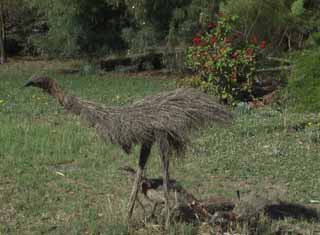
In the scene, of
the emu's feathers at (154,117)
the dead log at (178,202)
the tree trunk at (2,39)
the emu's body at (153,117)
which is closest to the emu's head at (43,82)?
the emu's body at (153,117)

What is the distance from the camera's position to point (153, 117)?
507cm

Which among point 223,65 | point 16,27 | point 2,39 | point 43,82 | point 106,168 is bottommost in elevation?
point 2,39

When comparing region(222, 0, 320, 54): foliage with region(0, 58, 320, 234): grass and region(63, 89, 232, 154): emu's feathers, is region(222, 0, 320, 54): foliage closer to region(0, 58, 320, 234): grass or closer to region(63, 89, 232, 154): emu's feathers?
region(0, 58, 320, 234): grass

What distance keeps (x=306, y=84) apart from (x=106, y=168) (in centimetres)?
560

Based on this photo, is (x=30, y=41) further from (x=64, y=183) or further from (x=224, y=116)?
(x=224, y=116)

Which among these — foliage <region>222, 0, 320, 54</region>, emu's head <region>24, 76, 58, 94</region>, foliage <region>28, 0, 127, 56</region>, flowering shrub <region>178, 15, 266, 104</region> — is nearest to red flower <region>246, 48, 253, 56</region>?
flowering shrub <region>178, 15, 266, 104</region>

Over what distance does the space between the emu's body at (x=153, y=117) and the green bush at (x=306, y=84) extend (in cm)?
718

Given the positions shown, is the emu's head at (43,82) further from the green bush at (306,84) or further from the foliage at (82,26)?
the foliage at (82,26)

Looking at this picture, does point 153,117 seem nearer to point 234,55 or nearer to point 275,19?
point 234,55

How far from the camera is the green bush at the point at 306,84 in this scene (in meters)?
12.2

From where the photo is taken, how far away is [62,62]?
23.4 metres

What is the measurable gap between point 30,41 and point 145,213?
18.3 m

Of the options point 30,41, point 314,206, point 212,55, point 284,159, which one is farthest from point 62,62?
point 314,206

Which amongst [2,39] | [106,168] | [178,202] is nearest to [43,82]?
[178,202]
